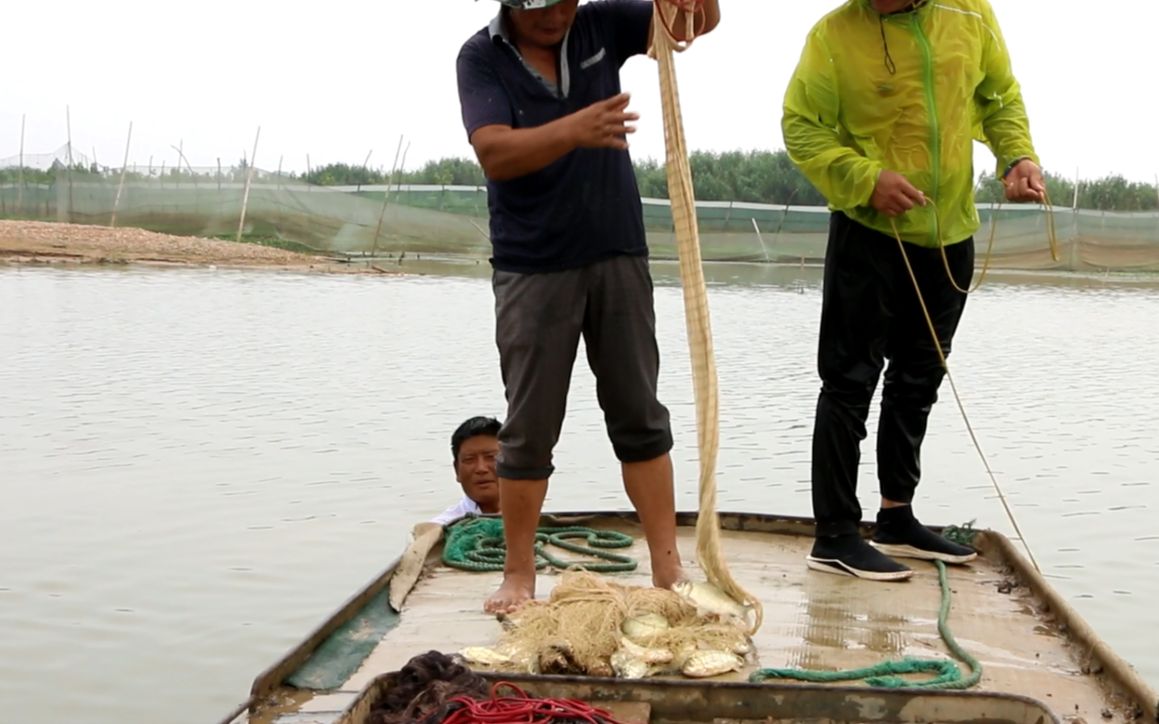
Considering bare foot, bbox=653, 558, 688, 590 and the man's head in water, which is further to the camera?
the man's head in water

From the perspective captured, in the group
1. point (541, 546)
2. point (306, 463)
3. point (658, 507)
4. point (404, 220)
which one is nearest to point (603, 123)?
point (658, 507)

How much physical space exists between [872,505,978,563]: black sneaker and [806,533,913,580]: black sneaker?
185mm

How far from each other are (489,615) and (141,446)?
4307 mm

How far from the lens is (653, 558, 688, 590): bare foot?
3.64m

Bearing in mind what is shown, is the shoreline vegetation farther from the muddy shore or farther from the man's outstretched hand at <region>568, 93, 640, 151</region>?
the man's outstretched hand at <region>568, 93, 640, 151</region>

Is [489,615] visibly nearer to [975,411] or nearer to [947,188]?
[947,188]

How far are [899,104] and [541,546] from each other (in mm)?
1636

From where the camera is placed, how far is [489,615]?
3.57 metres

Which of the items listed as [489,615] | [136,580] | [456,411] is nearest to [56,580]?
[136,580]

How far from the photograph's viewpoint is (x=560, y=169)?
349 centimetres

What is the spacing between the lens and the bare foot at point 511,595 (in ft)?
11.7

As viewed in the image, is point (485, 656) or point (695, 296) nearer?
point (485, 656)

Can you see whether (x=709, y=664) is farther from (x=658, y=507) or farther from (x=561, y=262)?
(x=561, y=262)

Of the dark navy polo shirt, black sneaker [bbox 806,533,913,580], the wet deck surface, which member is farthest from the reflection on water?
the dark navy polo shirt
